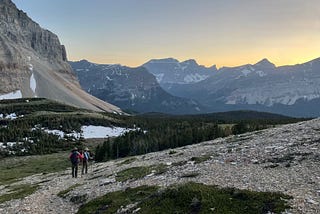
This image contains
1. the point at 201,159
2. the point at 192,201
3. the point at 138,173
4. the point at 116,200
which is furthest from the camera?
the point at 201,159

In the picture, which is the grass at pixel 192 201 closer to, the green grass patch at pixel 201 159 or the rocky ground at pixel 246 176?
the rocky ground at pixel 246 176

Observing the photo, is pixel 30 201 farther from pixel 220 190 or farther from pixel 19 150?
pixel 19 150

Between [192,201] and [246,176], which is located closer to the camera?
[192,201]

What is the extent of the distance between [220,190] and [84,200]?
13.1 metres

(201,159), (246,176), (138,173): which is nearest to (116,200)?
(246,176)

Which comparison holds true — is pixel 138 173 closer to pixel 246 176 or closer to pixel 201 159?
pixel 201 159

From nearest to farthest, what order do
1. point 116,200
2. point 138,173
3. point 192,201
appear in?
point 192,201
point 116,200
point 138,173

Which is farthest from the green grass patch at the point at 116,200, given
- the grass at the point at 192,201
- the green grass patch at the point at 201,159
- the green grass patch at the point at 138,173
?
the green grass patch at the point at 201,159

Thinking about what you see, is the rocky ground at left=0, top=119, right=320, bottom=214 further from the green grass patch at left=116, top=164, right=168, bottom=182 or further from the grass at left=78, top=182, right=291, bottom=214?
the grass at left=78, top=182, right=291, bottom=214

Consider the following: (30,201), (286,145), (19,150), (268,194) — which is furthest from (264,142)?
(19,150)

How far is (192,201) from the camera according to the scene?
92.0 ft

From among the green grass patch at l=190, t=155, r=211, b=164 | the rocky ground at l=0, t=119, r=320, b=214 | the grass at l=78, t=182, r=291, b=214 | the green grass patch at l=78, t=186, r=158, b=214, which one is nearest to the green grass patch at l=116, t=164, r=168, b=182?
Result: the rocky ground at l=0, t=119, r=320, b=214

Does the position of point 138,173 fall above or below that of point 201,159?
below

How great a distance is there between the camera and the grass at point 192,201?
25.8 m
